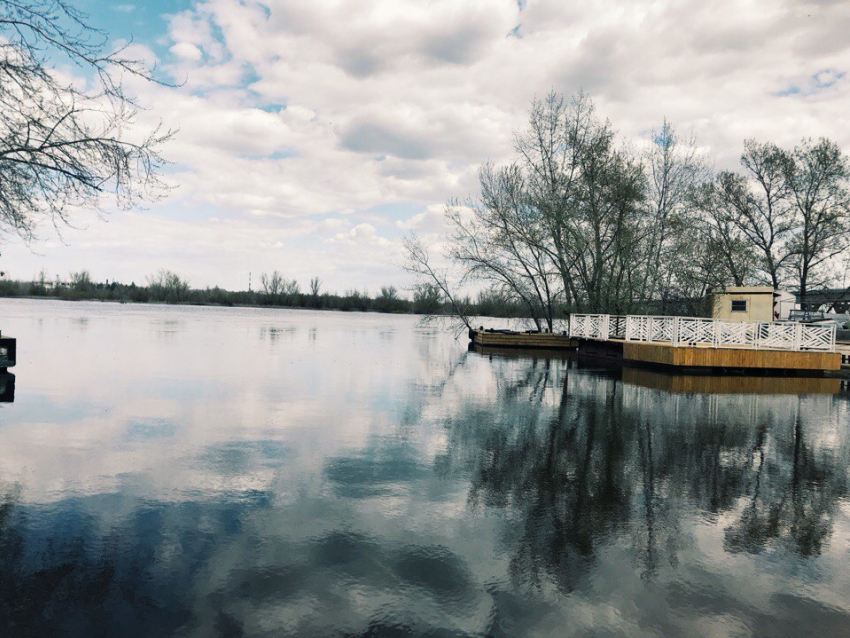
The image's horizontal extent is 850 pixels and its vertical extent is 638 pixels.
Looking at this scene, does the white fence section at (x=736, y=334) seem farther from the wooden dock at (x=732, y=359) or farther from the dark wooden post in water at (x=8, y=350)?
the dark wooden post in water at (x=8, y=350)

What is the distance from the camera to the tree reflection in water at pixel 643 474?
4770mm

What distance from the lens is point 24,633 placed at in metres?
3.18

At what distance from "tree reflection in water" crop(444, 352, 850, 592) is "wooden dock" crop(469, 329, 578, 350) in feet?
61.3

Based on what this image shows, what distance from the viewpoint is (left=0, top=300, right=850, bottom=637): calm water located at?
354cm

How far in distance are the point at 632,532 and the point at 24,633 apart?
4.27 m

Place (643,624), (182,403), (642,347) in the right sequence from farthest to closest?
(642,347), (182,403), (643,624)

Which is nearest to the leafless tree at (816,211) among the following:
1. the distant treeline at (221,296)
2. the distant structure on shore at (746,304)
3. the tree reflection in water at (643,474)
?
the distant structure on shore at (746,304)

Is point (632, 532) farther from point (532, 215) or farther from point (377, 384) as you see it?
point (532, 215)

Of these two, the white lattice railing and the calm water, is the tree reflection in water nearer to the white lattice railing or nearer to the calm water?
the calm water

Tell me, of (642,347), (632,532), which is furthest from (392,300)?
(632,532)

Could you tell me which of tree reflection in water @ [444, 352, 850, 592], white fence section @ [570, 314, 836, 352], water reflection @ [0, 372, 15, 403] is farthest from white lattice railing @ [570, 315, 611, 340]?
water reflection @ [0, 372, 15, 403]

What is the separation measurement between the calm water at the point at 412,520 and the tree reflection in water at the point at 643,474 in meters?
0.04

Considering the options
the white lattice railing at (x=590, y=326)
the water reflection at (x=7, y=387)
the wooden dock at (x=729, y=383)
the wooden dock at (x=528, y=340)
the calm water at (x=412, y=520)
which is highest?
the white lattice railing at (x=590, y=326)

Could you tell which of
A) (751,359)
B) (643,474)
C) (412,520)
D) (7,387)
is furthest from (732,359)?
(7,387)
